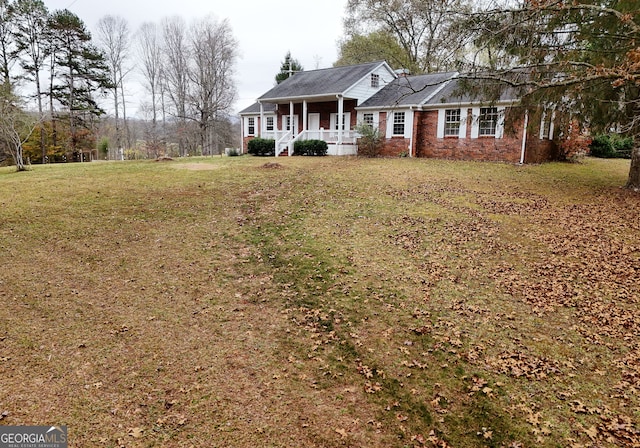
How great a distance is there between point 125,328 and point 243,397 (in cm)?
218

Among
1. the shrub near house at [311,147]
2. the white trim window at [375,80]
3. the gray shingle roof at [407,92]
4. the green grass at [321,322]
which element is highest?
the white trim window at [375,80]

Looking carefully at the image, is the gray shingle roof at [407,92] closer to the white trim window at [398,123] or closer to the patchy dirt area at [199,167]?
the white trim window at [398,123]

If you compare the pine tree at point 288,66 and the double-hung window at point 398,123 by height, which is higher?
the pine tree at point 288,66

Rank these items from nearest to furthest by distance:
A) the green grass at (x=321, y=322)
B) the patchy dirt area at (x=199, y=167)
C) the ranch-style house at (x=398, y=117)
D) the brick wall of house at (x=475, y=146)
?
the green grass at (x=321, y=322) → the patchy dirt area at (x=199, y=167) → the brick wall of house at (x=475, y=146) → the ranch-style house at (x=398, y=117)

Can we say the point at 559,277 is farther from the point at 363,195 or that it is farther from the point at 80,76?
the point at 80,76

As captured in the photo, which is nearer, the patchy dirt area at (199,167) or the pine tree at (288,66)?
the patchy dirt area at (199,167)

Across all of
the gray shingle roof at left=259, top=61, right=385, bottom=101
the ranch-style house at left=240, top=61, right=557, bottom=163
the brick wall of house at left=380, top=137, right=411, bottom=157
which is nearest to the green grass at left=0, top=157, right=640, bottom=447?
the ranch-style house at left=240, top=61, right=557, bottom=163

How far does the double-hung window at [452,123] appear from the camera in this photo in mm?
20062

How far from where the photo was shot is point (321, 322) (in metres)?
5.66

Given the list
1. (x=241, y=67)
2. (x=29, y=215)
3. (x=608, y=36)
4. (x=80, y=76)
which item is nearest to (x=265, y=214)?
(x=29, y=215)

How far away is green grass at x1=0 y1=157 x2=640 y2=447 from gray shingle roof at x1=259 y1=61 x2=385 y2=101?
14.0m

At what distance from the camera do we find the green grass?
3.87 metres

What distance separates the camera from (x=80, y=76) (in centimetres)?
3178

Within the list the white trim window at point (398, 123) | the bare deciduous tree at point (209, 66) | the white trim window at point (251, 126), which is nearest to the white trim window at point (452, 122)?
the white trim window at point (398, 123)
